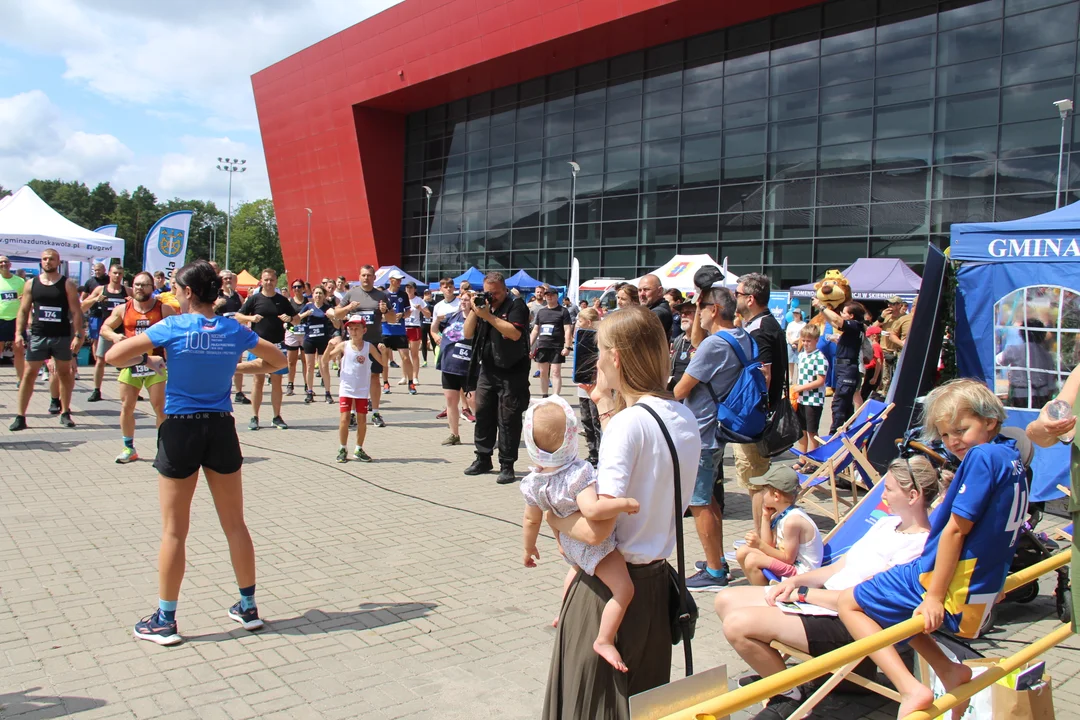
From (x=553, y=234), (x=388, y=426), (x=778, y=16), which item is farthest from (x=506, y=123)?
(x=388, y=426)

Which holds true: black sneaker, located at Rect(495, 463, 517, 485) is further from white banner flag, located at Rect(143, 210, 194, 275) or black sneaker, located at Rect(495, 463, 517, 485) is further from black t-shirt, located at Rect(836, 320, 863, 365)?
white banner flag, located at Rect(143, 210, 194, 275)

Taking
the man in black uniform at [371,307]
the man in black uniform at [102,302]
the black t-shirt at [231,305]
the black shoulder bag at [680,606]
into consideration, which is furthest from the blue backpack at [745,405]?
the man in black uniform at [102,302]

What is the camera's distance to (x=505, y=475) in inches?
312

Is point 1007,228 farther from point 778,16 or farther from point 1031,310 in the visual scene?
point 778,16

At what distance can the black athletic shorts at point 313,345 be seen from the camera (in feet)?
43.0

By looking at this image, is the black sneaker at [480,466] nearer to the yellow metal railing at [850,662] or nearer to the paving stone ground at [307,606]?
the paving stone ground at [307,606]

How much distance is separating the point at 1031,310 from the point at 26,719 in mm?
7933

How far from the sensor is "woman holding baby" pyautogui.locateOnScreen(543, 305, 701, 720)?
2402 millimetres

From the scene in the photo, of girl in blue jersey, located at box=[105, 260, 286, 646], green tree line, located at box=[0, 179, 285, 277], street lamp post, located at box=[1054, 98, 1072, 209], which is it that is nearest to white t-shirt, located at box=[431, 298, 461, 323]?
girl in blue jersey, located at box=[105, 260, 286, 646]

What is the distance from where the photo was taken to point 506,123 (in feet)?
123

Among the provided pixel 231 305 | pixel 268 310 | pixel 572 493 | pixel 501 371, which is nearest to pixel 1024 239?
pixel 501 371

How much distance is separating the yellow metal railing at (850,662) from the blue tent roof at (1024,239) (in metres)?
4.79

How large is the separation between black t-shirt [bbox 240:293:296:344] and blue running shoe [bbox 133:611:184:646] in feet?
25.3

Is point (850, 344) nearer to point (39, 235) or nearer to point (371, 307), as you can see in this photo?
point (371, 307)
